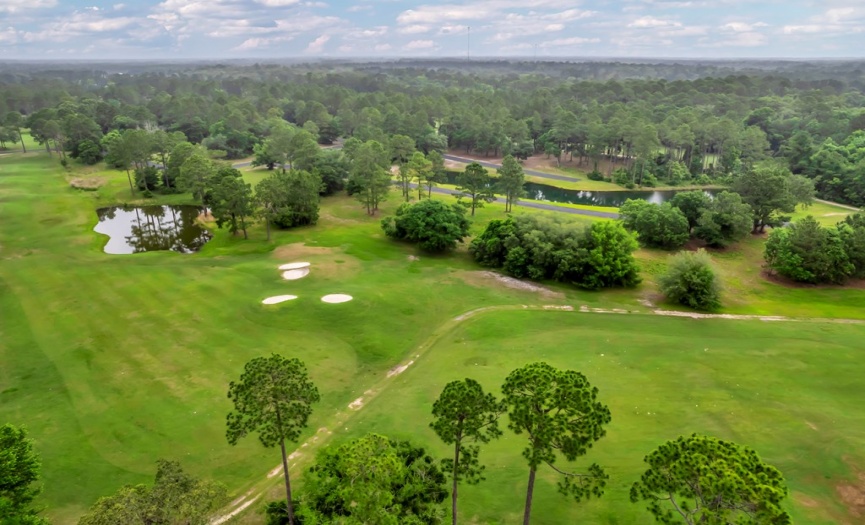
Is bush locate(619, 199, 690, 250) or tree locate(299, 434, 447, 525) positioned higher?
tree locate(299, 434, 447, 525)

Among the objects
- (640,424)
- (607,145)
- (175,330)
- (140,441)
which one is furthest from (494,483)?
(607,145)

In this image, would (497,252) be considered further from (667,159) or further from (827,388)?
(667,159)

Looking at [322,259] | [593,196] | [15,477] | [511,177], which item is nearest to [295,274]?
[322,259]

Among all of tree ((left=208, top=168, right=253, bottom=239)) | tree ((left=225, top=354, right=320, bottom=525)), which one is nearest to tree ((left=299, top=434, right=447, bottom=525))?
tree ((left=225, top=354, right=320, bottom=525))

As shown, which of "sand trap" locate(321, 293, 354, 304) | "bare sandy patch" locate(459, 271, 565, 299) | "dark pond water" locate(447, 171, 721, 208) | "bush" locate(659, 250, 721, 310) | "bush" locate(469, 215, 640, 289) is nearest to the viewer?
"sand trap" locate(321, 293, 354, 304)

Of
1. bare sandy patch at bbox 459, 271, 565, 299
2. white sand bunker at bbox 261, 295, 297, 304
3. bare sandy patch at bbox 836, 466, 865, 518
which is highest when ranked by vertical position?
white sand bunker at bbox 261, 295, 297, 304

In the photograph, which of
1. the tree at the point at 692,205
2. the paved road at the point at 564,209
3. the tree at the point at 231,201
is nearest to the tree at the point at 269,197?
the tree at the point at 231,201

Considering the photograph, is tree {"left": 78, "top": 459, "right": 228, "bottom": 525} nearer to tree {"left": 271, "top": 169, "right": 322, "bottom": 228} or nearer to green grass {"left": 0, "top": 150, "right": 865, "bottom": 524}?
green grass {"left": 0, "top": 150, "right": 865, "bottom": 524}

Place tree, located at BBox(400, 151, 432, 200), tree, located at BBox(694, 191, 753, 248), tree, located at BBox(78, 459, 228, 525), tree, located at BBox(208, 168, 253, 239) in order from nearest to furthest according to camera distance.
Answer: tree, located at BBox(78, 459, 228, 525), tree, located at BBox(208, 168, 253, 239), tree, located at BBox(694, 191, 753, 248), tree, located at BBox(400, 151, 432, 200)
